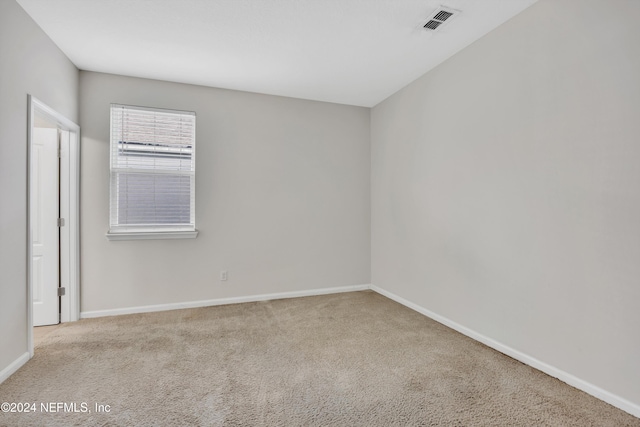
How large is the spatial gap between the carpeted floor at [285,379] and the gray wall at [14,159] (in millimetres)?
389

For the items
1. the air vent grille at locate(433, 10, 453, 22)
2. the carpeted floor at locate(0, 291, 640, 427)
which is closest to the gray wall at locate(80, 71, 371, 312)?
the carpeted floor at locate(0, 291, 640, 427)

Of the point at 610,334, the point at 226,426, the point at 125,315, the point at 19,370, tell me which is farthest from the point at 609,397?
the point at 125,315

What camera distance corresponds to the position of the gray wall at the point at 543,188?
1.92 m

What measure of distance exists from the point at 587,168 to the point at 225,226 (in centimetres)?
355

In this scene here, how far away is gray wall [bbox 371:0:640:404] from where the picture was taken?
6.30ft

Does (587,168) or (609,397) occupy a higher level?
(587,168)

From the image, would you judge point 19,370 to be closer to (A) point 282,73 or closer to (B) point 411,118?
(A) point 282,73

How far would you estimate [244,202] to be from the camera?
4.06m

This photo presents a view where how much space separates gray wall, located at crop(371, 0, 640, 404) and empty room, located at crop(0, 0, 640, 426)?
0.01 meters

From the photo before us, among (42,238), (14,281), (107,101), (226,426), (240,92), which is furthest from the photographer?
(240,92)

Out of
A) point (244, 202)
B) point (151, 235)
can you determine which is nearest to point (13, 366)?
point (151, 235)

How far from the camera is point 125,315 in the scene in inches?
140

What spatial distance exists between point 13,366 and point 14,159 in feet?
4.97

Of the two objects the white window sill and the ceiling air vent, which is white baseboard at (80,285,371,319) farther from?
the ceiling air vent
